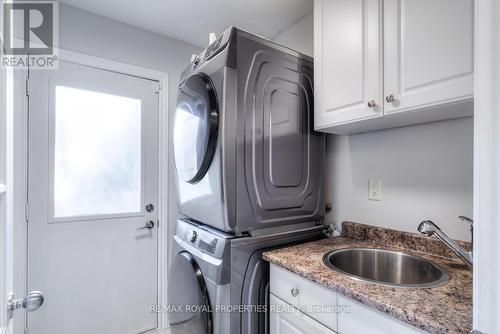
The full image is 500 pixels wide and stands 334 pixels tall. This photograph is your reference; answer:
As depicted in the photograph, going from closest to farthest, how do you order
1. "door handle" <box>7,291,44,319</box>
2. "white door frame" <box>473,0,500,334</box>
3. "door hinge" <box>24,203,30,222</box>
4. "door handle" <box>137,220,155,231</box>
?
"white door frame" <box>473,0,500,334</box>, "door handle" <box>7,291,44,319</box>, "door hinge" <box>24,203,30,222</box>, "door handle" <box>137,220,155,231</box>

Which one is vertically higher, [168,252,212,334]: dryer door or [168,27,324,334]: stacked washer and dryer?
[168,27,324,334]: stacked washer and dryer

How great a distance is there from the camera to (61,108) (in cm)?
186

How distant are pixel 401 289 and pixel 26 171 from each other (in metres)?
2.25

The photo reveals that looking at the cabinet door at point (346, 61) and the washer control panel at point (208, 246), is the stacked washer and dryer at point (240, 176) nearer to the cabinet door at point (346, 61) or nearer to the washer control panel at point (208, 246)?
the washer control panel at point (208, 246)

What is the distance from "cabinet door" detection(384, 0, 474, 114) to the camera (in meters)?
0.93

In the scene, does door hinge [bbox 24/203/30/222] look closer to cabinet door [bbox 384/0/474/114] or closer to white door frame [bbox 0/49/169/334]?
white door frame [bbox 0/49/169/334]

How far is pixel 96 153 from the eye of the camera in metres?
1.98

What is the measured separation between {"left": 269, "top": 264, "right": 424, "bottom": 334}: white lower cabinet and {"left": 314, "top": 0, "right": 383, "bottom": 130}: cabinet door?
2.70 feet

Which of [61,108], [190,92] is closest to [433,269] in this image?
[190,92]

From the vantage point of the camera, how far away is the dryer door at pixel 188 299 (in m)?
1.25

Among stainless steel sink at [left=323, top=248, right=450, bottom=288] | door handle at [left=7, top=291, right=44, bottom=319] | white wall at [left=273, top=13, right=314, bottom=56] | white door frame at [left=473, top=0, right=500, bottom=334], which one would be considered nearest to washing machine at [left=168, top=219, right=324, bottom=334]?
stainless steel sink at [left=323, top=248, right=450, bottom=288]

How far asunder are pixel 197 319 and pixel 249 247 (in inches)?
18.6

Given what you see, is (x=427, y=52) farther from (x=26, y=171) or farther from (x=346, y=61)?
(x=26, y=171)

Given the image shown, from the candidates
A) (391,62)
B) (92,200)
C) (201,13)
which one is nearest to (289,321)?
(391,62)
